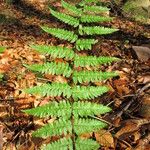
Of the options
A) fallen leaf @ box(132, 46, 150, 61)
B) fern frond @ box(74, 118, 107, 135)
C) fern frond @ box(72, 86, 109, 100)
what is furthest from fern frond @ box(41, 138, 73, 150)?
fallen leaf @ box(132, 46, 150, 61)

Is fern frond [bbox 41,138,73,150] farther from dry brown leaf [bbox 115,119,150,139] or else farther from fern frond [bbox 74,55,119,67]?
dry brown leaf [bbox 115,119,150,139]

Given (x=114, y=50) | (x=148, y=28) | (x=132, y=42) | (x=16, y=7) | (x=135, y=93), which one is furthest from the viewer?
(x=16, y=7)

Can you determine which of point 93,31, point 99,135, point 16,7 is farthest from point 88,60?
point 16,7

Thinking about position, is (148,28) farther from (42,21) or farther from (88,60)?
(88,60)

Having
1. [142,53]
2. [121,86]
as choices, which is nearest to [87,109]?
[121,86]

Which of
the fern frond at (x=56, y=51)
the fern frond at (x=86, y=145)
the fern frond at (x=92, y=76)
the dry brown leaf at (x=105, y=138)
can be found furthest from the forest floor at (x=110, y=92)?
the fern frond at (x=56, y=51)

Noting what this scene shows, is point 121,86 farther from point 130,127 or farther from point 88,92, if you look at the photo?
point 88,92

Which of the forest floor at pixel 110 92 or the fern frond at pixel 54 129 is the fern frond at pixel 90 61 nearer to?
the fern frond at pixel 54 129
